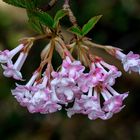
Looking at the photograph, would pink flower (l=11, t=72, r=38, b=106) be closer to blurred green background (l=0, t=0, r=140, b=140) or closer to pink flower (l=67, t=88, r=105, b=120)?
pink flower (l=67, t=88, r=105, b=120)

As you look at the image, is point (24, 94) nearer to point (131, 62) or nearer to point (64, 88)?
point (64, 88)

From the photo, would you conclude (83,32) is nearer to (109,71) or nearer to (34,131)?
(109,71)

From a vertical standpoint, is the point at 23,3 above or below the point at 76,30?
above

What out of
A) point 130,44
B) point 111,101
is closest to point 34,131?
point 130,44

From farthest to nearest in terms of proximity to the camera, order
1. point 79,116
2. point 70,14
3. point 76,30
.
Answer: point 79,116
point 70,14
point 76,30

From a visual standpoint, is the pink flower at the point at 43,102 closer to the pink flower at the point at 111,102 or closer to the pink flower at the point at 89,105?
the pink flower at the point at 89,105

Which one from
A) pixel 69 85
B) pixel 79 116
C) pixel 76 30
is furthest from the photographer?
pixel 79 116

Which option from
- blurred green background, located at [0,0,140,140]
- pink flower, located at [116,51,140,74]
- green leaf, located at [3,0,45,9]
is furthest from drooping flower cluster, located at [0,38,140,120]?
blurred green background, located at [0,0,140,140]

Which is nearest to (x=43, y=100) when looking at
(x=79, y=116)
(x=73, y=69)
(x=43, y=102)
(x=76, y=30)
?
(x=43, y=102)
